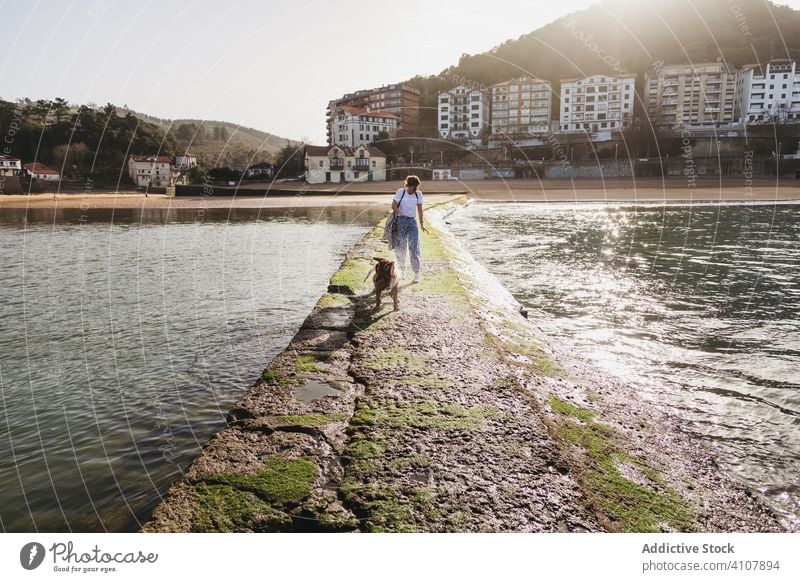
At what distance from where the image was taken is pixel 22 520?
448cm

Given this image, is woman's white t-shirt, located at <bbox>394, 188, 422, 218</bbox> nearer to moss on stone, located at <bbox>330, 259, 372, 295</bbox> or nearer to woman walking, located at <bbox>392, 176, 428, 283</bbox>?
woman walking, located at <bbox>392, 176, 428, 283</bbox>

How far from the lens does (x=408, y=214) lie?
32.5 ft

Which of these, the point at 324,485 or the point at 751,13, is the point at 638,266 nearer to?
the point at 324,485

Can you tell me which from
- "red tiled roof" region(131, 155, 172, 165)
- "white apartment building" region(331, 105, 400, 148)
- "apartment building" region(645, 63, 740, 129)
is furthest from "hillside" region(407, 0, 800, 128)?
"red tiled roof" region(131, 155, 172, 165)

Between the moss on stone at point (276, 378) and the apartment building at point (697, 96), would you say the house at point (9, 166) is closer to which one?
the moss on stone at point (276, 378)

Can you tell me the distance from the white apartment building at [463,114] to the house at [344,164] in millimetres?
37891

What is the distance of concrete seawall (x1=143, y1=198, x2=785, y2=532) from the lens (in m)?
3.59

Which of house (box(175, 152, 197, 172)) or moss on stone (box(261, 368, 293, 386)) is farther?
house (box(175, 152, 197, 172))

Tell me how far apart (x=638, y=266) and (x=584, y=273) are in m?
2.48

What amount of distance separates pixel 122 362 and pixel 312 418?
15.9ft

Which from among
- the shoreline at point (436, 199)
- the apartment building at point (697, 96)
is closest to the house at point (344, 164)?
the shoreline at point (436, 199)

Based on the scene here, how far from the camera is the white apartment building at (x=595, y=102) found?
4395 inches

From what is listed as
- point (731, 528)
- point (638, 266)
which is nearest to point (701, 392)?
point (731, 528)

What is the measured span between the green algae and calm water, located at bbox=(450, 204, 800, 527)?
1.09 m
